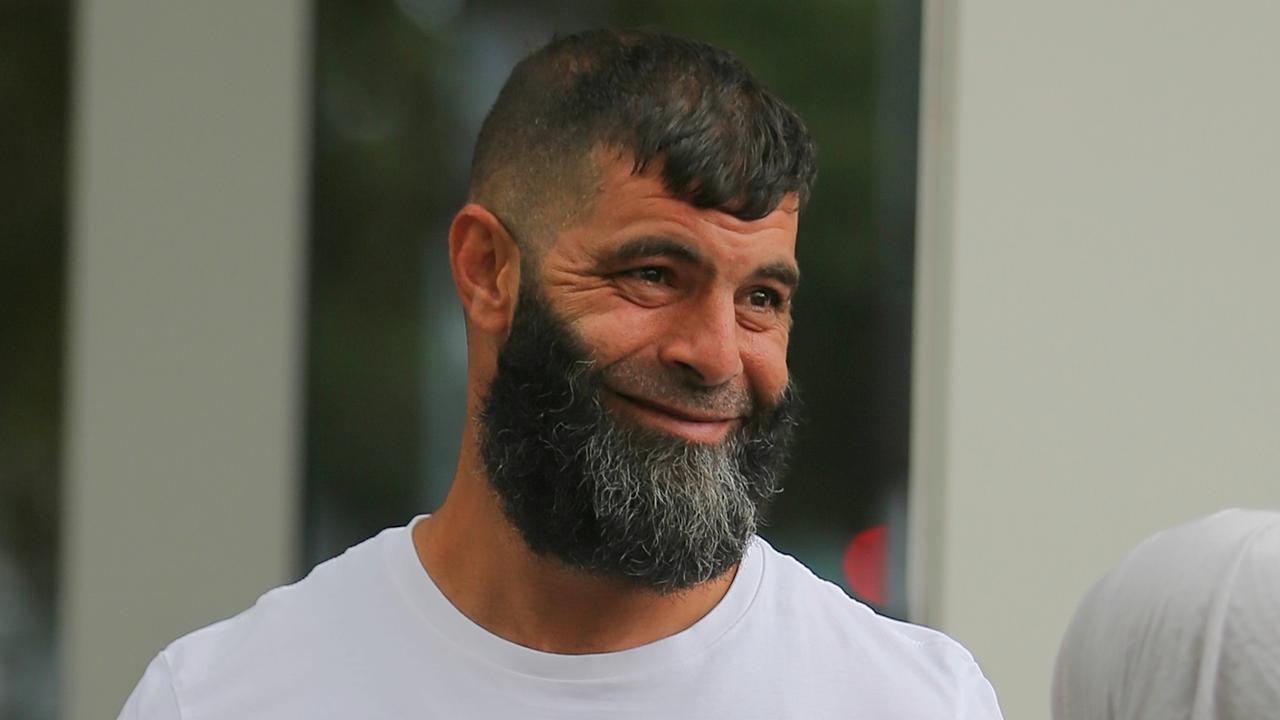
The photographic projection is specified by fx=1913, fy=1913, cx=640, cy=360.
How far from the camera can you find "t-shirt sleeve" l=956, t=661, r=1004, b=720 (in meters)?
2.50

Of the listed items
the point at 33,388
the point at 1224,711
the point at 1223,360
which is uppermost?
the point at 1224,711

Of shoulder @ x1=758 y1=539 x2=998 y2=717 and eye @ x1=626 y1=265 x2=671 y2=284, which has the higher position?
eye @ x1=626 y1=265 x2=671 y2=284

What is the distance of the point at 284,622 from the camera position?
8.50 ft

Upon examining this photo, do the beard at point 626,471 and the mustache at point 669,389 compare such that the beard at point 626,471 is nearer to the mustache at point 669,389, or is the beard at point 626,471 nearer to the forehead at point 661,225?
the mustache at point 669,389

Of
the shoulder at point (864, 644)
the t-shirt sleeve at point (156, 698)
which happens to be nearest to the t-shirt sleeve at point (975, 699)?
the shoulder at point (864, 644)

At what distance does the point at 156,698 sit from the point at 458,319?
98.5 inches

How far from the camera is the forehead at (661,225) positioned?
8.08ft

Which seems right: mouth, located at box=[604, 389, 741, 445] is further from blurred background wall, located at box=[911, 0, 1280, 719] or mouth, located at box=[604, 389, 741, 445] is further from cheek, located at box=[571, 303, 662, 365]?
blurred background wall, located at box=[911, 0, 1280, 719]

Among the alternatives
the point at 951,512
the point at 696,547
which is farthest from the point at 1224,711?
the point at 951,512

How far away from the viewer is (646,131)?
249 cm

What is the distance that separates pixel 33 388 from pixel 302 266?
732 mm

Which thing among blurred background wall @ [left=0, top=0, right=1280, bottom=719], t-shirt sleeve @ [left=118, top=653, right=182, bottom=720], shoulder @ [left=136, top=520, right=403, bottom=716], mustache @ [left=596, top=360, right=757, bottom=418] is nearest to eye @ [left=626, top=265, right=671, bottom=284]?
mustache @ [left=596, top=360, right=757, bottom=418]

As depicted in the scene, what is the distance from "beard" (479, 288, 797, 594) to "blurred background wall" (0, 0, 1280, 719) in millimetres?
2248

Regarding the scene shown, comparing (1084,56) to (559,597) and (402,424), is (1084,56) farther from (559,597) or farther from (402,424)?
(559,597)
